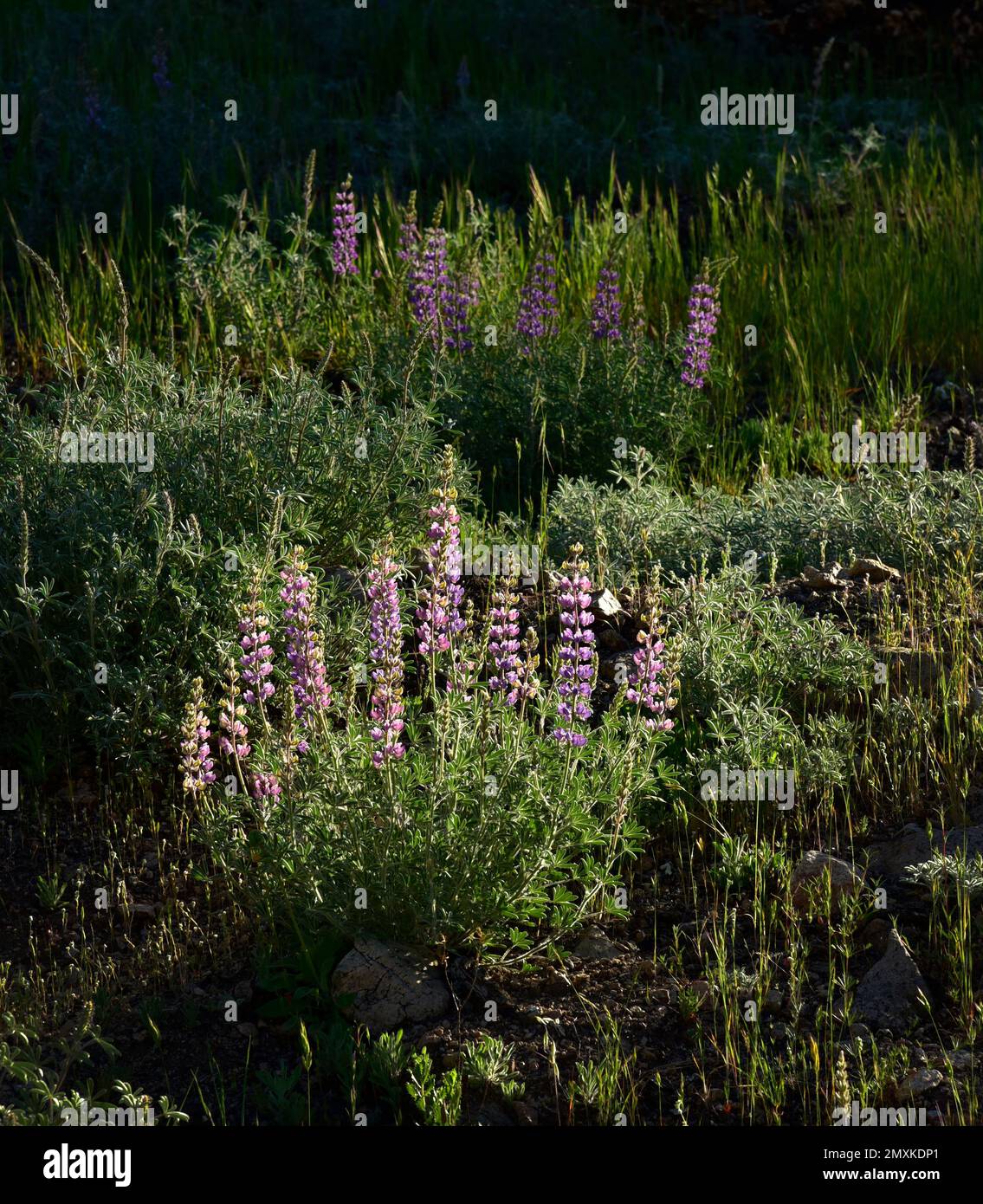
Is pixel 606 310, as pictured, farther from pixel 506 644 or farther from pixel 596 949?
pixel 596 949

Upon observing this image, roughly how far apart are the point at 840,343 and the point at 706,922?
4487 millimetres

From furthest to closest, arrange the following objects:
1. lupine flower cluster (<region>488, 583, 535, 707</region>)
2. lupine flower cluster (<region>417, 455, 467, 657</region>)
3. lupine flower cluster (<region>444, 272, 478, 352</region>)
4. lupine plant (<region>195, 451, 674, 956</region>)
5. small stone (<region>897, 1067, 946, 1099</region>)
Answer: lupine flower cluster (<region>444, 272, 478, 352</region>) → lupine flower cluster (<region>488, 583, 535, 707</region>) → lupine plant (<region>195, 451, 674, 956</region>) → lupine flower cluster (<region>417, 455, 467, 657</region>) → small stone (<region>897, 1067, 946, 1099</region>)

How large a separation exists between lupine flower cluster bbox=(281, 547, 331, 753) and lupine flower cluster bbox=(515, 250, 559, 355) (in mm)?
3305

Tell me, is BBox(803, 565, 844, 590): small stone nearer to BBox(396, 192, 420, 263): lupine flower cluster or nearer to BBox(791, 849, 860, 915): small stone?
BBox(791, 849, 860, 915): small stone

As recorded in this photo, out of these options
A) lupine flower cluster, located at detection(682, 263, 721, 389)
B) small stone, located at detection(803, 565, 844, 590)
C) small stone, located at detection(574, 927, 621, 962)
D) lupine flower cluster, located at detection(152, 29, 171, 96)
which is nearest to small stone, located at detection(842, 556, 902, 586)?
small stone, located at detection(803, 565, 844, 590)

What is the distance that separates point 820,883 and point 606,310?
3.61 m

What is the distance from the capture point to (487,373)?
21.4 feet

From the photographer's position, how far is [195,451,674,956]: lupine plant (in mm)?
3281

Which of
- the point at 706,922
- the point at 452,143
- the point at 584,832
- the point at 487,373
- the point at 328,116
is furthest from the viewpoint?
the point at 328,116

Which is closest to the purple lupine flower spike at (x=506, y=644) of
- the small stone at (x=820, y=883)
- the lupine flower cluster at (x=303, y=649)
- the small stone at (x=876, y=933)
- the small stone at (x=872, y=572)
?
the lupine flower cluster at (x=303, y=649)

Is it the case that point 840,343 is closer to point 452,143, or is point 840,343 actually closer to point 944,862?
point 452,143

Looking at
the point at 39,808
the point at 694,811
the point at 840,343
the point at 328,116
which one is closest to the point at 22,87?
the point at 328,116

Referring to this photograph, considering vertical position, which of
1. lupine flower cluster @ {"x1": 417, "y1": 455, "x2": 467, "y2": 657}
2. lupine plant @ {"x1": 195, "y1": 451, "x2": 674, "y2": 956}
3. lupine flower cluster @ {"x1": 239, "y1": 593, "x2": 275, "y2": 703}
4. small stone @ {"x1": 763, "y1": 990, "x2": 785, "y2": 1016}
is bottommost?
small stone @ {"x1": 763, "y1": 990, "x2": 785, "y2": 1016}

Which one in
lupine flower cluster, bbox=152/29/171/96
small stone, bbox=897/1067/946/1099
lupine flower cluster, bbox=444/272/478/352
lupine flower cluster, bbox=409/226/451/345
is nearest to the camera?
small stone, bbox=897/1067/946/1099
